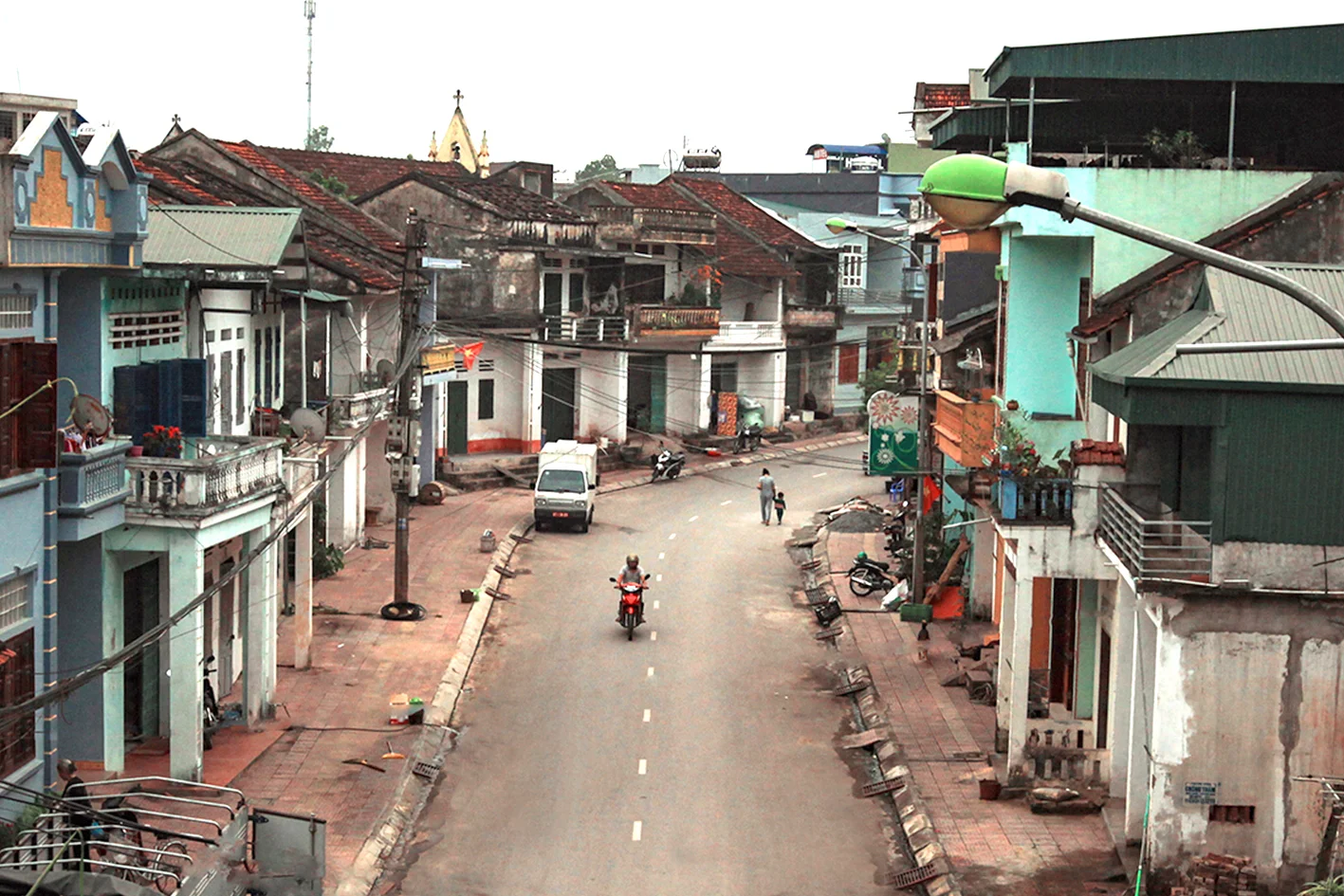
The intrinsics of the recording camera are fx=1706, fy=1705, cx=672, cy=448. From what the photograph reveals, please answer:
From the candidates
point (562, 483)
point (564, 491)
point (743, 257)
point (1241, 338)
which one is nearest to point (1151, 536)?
point (1241, 338)

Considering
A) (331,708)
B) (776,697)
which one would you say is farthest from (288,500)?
(776,697)

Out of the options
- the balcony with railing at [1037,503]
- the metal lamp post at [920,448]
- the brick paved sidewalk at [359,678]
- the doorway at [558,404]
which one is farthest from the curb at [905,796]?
the doorway at [558,404]

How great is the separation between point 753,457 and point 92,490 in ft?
130

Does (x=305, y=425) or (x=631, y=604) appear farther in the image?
(x=631, y=604)

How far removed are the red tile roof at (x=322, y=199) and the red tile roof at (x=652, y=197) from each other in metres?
12.1

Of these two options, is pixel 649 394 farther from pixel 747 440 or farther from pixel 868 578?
pixel 868 578

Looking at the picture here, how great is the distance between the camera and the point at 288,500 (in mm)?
25141

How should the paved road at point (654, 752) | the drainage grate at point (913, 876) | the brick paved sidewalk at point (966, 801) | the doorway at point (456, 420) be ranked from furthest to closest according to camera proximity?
the doorway at point (456, 420) < the paved road at point (654, 752) < the drainage grate at point (913, 876) < the brick paved sidewalk at point (966, 801)

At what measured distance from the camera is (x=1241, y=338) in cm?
1820

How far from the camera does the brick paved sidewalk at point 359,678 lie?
21.9 metres

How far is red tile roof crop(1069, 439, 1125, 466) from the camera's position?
20891 millimetres

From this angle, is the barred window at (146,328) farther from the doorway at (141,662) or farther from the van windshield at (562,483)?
the van windshield at (562,483)

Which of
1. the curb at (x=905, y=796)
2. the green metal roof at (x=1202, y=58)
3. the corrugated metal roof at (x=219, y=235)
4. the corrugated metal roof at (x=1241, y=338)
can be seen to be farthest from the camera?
the corrugated metal roof at (x=219, y=235)

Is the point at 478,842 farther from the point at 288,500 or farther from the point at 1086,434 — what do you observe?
the point at 1086,434
